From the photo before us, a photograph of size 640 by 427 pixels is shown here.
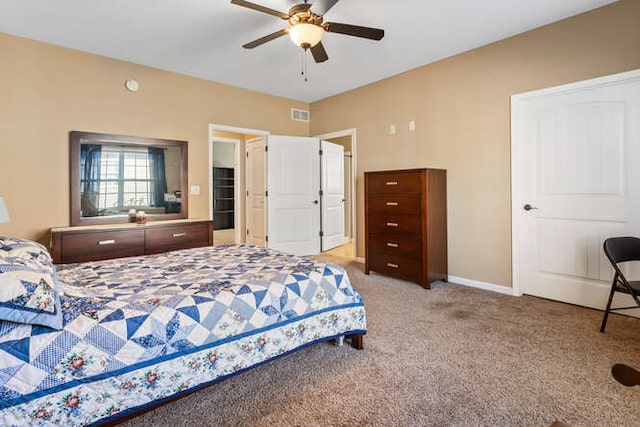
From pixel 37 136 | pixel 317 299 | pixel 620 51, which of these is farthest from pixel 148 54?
pixel 620 51

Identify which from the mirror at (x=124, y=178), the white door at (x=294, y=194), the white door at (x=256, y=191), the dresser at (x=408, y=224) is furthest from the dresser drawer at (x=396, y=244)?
the mirror at (x=124, y=178)

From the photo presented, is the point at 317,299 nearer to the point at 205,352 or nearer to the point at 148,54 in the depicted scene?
the point at 205,352

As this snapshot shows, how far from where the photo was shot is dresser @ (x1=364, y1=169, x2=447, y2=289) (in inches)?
140

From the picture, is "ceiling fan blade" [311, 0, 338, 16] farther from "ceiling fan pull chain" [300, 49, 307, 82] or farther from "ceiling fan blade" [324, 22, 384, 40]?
"ceiling fan pull chain" [300, 49, 307, 82]

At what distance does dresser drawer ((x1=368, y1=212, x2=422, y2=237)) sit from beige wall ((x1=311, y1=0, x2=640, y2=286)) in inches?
20.8

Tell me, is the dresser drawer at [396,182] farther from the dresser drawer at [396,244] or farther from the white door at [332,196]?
the white door at [332,196]

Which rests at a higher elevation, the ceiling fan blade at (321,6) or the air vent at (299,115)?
the air vent at (299,115)

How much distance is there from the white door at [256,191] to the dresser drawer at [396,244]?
193 centimetres

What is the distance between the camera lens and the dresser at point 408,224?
355 cm

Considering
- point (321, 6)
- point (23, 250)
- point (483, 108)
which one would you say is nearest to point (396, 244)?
point (483, 108)

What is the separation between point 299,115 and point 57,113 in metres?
3.32

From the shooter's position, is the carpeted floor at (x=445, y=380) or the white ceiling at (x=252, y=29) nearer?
the carpeted floor at (x=445, y=380)

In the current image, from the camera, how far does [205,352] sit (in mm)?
1514

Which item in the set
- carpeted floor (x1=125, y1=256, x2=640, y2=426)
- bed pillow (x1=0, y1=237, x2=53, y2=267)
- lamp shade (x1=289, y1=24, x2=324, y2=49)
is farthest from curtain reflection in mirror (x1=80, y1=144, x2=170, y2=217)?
carpeted floor (x1=125, y1=256, x2=640, y2=426)
